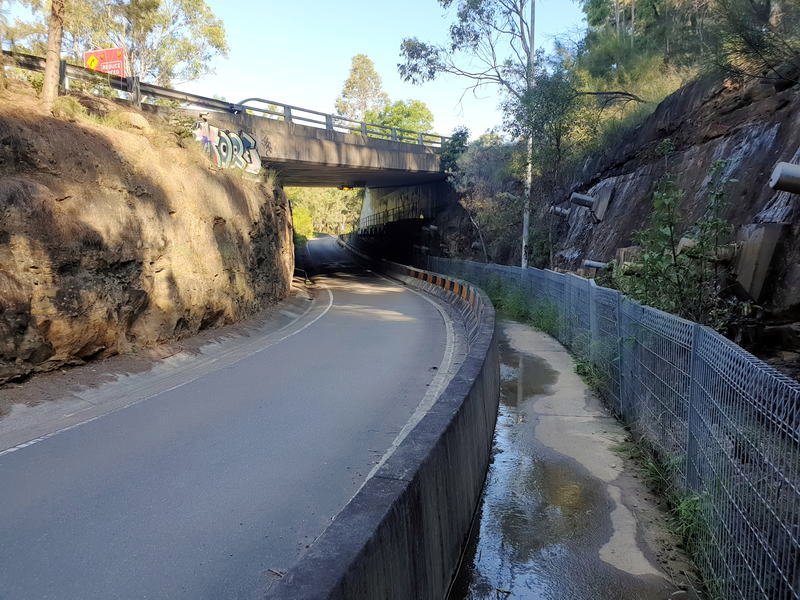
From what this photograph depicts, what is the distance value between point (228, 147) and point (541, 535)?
17828 millimetres

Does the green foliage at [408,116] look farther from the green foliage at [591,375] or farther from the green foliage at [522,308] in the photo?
the green foliage at [591,375]

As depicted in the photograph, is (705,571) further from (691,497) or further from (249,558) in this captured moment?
(249,558)

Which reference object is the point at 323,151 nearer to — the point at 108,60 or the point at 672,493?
the point at 108,60

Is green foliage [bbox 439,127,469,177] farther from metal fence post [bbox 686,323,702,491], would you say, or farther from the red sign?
metal fence post [bbox 686,323,702,491]

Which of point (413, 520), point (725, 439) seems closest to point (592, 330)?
point (725, 439)

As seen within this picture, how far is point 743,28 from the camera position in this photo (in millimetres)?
11047

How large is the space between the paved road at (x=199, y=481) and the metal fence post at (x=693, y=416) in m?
2.73

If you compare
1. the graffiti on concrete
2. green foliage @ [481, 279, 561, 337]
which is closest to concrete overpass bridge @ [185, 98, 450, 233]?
the graffiti on concrete

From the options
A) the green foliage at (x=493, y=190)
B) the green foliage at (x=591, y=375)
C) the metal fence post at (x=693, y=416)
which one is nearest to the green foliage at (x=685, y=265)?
the green foliage at (x=591, y=375)

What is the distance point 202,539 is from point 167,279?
8.66m

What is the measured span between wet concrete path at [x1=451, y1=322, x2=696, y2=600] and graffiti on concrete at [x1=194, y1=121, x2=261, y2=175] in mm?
14245

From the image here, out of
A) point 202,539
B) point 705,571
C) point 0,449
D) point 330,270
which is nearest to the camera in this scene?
point 705,571

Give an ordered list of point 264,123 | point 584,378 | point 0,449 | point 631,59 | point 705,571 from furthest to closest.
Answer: point 631,59
point 264,123
point 584,378
point 0,449
point 705,571

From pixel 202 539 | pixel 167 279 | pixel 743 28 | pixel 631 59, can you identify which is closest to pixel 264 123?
pixel 167 279
